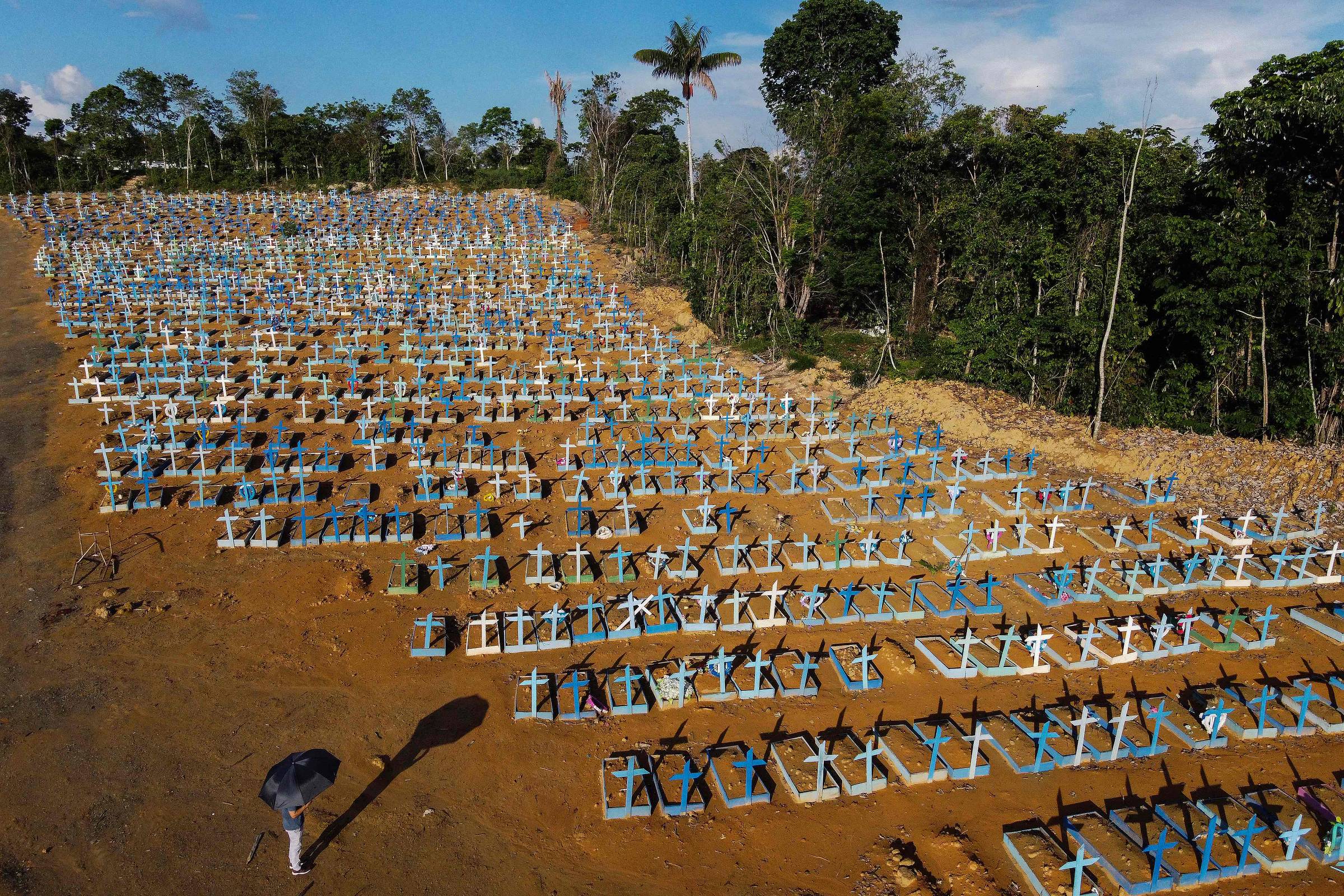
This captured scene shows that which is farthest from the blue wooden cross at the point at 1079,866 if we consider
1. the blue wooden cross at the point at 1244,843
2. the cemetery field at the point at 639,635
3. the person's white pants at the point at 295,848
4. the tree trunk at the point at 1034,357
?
the tree trunk at the point at 1034,357

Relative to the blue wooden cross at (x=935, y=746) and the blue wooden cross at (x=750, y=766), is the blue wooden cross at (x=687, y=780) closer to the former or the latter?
the blue wooden cross at (x=750, y=766)

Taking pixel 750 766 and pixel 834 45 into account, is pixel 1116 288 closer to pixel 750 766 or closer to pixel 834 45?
pixel 750 766

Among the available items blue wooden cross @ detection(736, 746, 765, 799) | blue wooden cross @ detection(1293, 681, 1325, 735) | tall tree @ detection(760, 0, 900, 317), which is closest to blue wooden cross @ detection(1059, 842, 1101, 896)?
Answer: blue wooden cross @ detection(736, 746, 765, 799)

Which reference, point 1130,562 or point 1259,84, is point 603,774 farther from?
point 1259,84

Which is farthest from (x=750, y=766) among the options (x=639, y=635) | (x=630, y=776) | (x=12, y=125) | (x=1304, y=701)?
(x=12, y=125)

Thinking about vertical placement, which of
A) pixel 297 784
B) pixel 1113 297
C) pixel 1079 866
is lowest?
pixel 1079 866

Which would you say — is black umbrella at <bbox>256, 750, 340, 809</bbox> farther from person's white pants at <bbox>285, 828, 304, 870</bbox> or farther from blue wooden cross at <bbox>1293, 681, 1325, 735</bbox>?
blue wooden cross at <bbox>1293, 681, 1325, 735</bbox>
